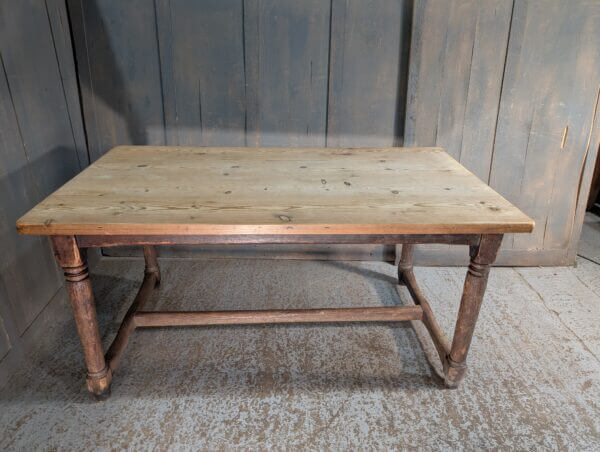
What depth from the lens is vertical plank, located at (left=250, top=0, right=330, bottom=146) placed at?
2.29 meters

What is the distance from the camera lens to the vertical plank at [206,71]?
7.50 ft

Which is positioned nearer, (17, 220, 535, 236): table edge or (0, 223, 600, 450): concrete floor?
(17, 220, 535, 236): table edge

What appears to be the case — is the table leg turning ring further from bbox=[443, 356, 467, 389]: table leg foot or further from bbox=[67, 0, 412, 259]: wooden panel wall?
bbox=[67, 0, 412, 259]: wooden panel wall

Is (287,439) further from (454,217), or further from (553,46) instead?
(553,46)

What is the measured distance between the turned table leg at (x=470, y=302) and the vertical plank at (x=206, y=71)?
1.44 m

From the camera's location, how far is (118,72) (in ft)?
7.82

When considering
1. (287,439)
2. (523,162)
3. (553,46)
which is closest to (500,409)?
(287,439)

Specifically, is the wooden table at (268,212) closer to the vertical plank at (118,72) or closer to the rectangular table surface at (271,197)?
the rectangular table surface at (271,197)

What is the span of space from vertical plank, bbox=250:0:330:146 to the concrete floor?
2.77 feet

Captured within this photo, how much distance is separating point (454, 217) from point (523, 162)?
138 cm

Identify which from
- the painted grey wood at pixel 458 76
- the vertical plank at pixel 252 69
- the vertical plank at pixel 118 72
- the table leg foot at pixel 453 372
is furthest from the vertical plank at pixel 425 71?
the vertical plank at pixel 118 72

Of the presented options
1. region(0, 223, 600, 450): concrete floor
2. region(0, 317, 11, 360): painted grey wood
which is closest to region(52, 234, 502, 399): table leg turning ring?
region(0, 223, 600, 450): concrete floor

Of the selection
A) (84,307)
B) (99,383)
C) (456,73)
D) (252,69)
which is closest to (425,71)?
(456,73)

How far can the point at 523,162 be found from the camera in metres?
2.53
